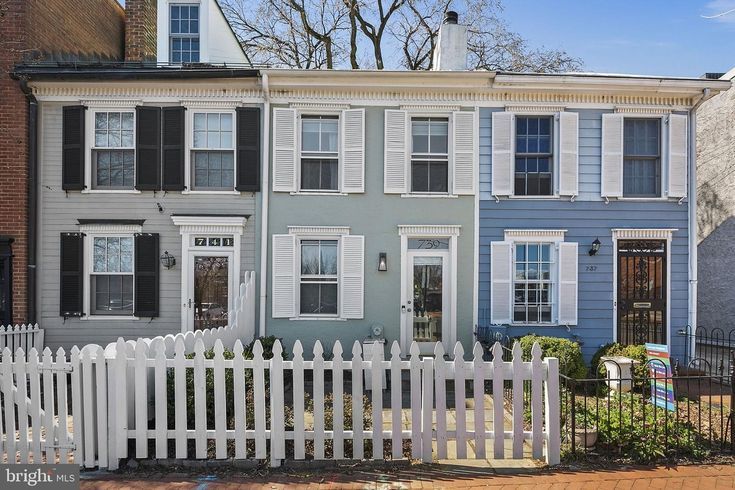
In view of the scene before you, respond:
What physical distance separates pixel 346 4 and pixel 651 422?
17062mm

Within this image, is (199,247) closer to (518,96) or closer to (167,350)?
(167,350)

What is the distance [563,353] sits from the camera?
731cm

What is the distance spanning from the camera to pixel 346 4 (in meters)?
17.5

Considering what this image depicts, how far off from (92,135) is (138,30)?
3128 millimetres

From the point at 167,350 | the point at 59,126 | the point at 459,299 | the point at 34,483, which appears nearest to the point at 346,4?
the point at 59,126

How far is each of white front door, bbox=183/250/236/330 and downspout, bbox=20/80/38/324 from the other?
114 inches

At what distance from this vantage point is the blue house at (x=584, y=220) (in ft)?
29.3

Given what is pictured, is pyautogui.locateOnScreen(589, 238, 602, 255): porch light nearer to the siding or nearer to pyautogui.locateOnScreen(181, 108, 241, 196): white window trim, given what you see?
pyautogui.locateOnScreen(181, 108, 241, 196): white window trim

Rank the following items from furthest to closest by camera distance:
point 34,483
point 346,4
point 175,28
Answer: point 346,4, point 175,28, point 34,483

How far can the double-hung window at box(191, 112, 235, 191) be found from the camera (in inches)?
Answer: 352

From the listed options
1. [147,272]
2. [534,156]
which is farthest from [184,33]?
[534,156]

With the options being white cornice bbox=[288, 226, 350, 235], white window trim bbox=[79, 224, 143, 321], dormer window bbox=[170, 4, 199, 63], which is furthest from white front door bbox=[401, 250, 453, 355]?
dormer window bbox=[170, 4, 199, 63]

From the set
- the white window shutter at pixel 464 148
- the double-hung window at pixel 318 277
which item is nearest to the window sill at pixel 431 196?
the white window shutter at pixel 464 148

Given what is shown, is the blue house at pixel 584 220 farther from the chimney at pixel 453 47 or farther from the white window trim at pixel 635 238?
the chimney at pixel 453 47
